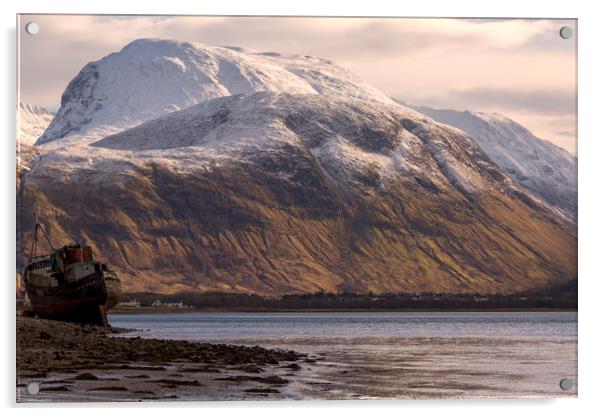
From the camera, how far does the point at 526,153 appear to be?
46.2m

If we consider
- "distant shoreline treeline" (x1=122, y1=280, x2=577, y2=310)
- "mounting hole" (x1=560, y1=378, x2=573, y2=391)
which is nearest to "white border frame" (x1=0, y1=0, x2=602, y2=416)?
"mounting hole" (x1=560, y1=378, x2=573, y2=391)

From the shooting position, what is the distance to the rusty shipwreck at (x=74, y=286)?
3681 centimetres

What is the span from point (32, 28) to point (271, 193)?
37.7 metres

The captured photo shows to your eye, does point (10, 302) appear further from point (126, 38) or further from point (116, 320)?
point (116, 320)

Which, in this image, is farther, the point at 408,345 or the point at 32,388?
the point at 408,345

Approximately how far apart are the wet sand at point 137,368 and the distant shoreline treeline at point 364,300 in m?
4.82

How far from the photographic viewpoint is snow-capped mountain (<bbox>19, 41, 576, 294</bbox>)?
44.0 meters

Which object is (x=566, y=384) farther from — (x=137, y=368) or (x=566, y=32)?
(x=137, y=368)

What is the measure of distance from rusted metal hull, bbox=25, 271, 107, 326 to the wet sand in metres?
0.71

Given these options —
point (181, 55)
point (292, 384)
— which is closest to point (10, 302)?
point (292, 384)

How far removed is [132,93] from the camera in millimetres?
54438

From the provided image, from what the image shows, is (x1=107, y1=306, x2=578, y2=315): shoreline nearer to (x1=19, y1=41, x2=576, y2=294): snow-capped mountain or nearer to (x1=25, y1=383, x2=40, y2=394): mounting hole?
(x1=19, y1=41, x2=576, y2=294): snow-capped mountain

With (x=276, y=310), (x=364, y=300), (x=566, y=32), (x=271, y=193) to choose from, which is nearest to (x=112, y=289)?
(x=276, y=310)

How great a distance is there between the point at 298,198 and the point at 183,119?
13.8 m
